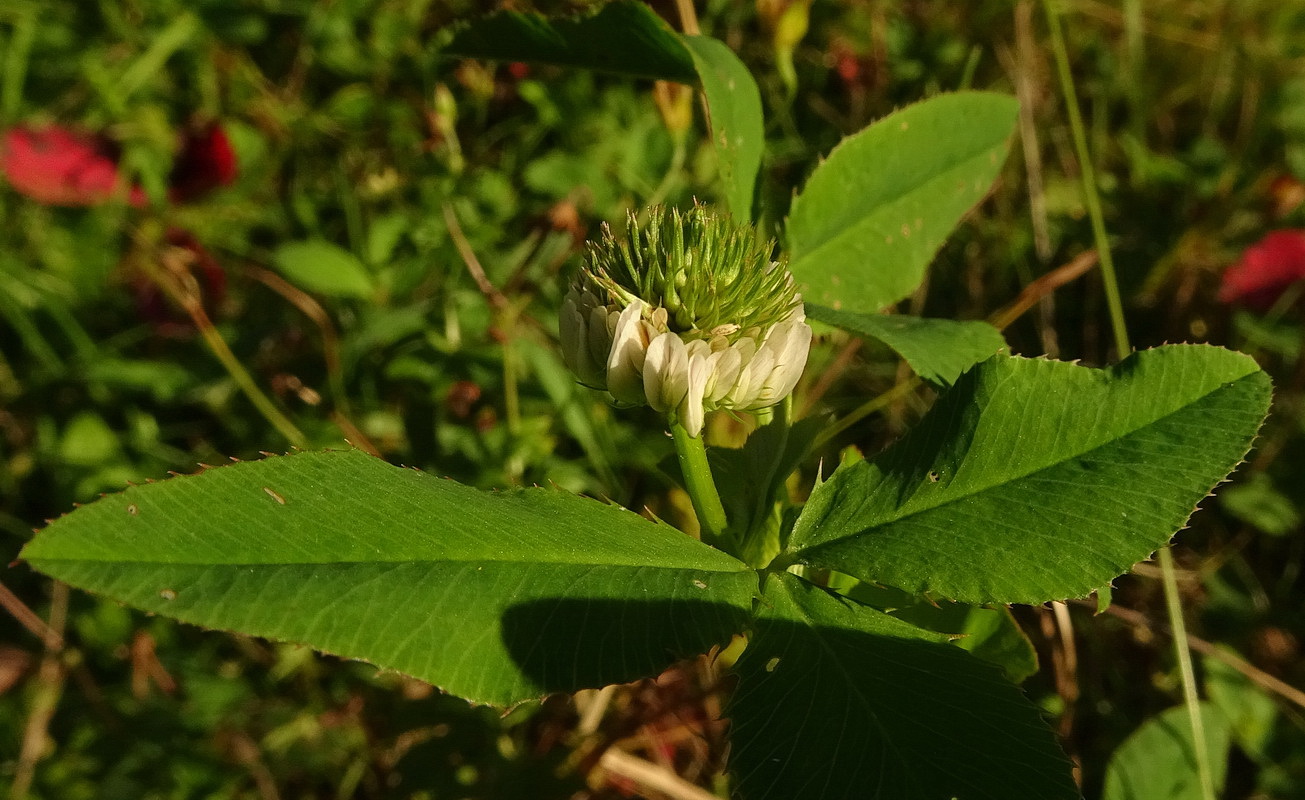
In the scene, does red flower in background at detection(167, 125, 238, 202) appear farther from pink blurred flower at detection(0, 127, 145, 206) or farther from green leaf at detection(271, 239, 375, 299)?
green leaf at detection(271, 239, 375, 299)

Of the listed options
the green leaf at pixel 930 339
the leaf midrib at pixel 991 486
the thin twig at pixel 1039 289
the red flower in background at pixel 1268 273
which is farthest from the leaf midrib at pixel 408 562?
the red flower in background at pixel 1268 273

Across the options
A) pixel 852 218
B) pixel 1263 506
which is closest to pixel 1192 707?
pixel 1263 506

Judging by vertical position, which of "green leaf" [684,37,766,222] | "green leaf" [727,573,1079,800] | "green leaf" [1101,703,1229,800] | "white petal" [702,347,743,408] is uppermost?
"green leaf" [684,37,766,222]

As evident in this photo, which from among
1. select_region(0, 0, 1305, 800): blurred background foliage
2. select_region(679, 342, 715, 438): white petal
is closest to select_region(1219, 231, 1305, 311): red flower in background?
select_region(0, 0, 1305, 800): blurred background foliage

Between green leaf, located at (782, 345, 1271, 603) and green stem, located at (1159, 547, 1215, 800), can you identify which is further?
green stem, located at (1159, 547, 1215, 800)

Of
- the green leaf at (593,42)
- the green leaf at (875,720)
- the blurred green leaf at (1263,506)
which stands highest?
the green leaf at (593,42)

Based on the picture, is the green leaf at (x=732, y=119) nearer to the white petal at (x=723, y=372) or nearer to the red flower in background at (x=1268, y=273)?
the white petal at (x=723, y=372)
